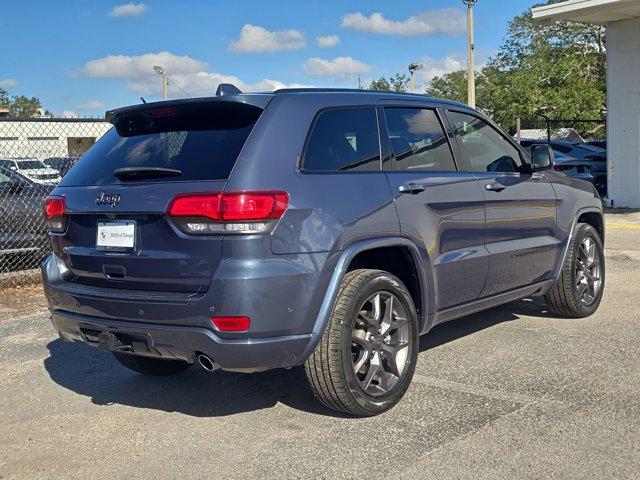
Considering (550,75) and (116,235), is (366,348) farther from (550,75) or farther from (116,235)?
(550,75)

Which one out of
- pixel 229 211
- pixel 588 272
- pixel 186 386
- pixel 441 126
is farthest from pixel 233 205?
pixel 588 272

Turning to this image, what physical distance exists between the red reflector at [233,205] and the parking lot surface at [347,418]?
1211 millimetres

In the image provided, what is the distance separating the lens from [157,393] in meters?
4.68

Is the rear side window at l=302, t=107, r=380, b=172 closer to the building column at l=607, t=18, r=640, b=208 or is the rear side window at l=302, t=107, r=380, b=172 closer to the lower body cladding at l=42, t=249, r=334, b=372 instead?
the lower body cladding at l=42, t=249, r=334, b=372

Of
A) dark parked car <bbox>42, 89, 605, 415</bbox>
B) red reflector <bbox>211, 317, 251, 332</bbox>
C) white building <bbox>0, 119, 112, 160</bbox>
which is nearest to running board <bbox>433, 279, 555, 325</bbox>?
dark parked car <bbox>42, 89, 605, 415</bbox>

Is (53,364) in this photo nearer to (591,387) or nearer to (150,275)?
(150,275)

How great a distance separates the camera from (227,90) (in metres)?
4.14

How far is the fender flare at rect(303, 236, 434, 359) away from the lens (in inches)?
145

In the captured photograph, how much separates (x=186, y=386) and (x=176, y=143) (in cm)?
174

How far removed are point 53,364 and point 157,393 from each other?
1218mm

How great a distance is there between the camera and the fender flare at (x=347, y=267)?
145 inches

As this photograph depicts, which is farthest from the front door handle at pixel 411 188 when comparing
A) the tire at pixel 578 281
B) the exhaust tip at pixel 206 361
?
the tire at pixel 578 281

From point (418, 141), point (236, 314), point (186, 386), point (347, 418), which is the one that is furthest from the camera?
point (186, 386)

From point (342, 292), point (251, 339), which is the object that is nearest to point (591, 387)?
point (342, 292)
